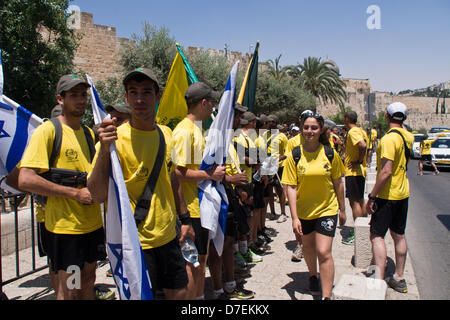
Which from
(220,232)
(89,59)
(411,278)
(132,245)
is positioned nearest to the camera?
(132,245)

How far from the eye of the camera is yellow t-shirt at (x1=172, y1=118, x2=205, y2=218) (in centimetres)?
294

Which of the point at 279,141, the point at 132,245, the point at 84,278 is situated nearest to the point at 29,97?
the point at 279,141

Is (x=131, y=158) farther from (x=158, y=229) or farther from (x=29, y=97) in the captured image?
(x=29, y=97)

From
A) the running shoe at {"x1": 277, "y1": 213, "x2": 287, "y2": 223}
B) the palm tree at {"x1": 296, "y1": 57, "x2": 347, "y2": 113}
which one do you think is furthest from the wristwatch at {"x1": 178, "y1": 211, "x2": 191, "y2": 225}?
the palm tree at {"x1": 296, "y1": 57, "x2": 347, "y2": 113}

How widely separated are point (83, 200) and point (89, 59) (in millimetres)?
18101

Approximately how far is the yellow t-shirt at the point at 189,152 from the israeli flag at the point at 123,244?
0.82 m

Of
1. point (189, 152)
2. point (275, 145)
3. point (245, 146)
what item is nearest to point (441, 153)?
point (275, 145)

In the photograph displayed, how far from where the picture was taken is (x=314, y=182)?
3701 millimetres

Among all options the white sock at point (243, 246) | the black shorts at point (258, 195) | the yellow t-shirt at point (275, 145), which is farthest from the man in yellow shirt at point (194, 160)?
the yellow t-shirt at point (275, 145)

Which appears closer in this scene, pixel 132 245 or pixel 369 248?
pixel 132 245

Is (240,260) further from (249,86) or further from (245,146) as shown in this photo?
(249,86)

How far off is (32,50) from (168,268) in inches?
410

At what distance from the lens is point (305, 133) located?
3732 mm

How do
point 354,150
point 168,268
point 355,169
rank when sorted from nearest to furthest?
point 168,268
point 354,150
point 355,169
